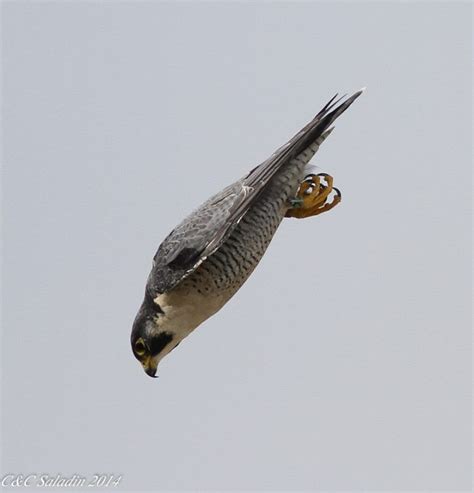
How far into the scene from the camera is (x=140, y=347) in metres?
9.98

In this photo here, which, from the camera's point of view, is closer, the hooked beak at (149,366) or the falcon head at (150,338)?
the falcon head at (150,338)

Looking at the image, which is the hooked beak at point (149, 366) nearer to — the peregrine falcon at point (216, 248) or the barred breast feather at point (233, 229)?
the peregrine falcon at point (216, 248)

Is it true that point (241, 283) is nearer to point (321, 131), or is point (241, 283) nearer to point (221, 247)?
point (221, 247)

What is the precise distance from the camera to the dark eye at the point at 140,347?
9969 millimetres

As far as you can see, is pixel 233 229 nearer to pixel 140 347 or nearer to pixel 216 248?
pixel 216 248

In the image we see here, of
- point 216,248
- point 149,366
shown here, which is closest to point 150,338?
point 149,366

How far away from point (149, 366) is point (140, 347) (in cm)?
19

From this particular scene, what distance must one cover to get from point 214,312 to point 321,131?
6.29 ft

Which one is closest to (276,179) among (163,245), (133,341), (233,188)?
(233,188)

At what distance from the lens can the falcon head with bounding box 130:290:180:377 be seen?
988 centimetres

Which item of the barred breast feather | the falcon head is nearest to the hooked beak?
the falcon head

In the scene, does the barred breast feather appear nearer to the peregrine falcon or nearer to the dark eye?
the peregrine falcon

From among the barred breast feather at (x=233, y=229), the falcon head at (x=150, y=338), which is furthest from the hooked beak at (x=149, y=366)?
the barred breast feather at (x=233, y=229)

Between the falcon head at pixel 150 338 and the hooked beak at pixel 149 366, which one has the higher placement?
the falcon head at pixel 150 338
